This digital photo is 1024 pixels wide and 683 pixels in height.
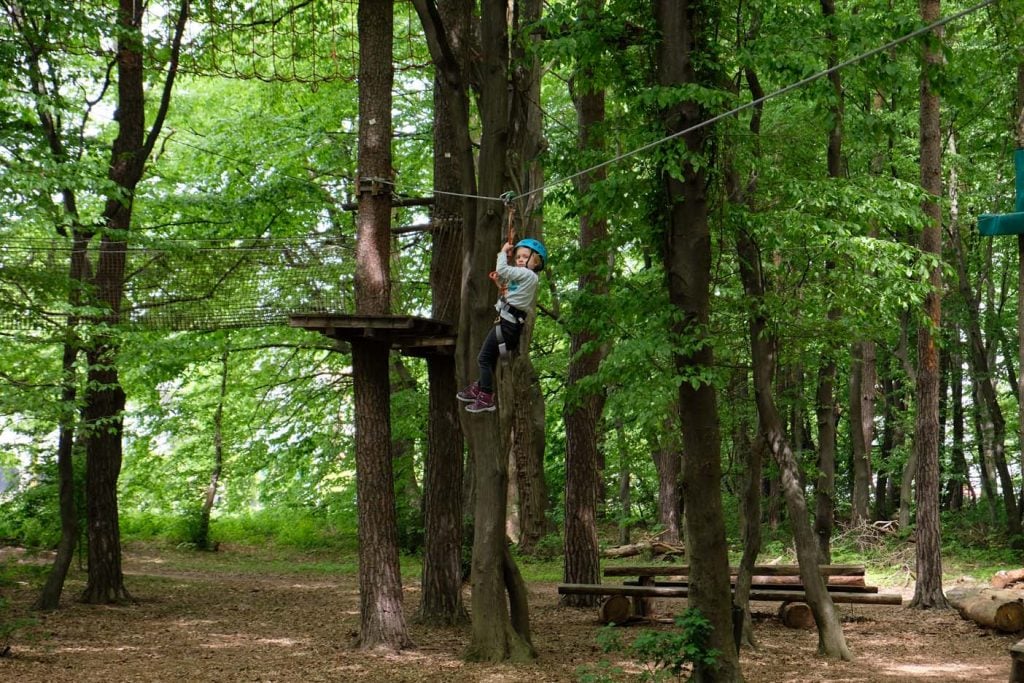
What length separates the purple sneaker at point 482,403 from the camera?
7.78 meters

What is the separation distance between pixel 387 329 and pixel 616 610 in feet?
14.0

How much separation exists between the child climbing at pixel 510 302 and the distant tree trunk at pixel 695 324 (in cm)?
106

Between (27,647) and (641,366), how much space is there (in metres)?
5.94

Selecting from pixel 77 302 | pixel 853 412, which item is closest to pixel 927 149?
pixel 853 412

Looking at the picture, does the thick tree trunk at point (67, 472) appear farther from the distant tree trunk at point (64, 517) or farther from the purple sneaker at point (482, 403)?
the purple sneaker at point (482, 403)

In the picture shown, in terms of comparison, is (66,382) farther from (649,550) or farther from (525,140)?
(649,550)

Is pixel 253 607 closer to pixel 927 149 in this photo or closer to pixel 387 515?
pixel 387 515

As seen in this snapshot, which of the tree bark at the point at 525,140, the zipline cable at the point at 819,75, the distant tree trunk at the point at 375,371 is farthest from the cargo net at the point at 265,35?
the zipline cable at the point at 819,75

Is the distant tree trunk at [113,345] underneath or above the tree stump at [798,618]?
above

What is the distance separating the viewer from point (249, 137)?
16094mm

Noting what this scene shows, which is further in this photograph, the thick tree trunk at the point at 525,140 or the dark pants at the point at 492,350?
the thick tree trunk at the point at 525,140

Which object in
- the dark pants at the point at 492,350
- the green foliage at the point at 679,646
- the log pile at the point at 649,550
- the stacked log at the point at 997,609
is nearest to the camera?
the green foliage at the point at 679,646

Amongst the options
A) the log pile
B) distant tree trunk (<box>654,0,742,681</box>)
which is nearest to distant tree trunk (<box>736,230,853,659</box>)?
distant tree trunk (<box>654,0,742,681</box>)

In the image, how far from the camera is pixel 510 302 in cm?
711
